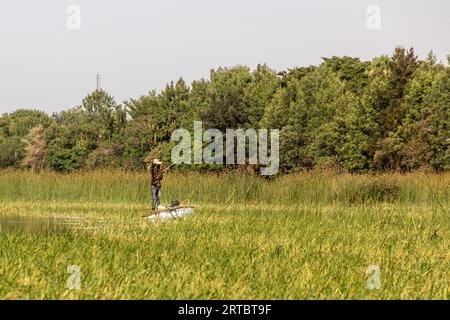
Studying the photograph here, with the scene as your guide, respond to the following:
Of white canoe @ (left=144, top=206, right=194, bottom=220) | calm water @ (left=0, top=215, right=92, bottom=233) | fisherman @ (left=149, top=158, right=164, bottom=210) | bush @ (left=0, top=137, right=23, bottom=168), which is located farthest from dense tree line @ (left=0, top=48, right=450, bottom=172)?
calm water @ (left=0, top=215, right=92, bottom=233)

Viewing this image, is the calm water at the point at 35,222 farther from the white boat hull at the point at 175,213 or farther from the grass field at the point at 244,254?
the white boat hull at the point at 175,213

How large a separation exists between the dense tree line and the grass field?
19.3 metres

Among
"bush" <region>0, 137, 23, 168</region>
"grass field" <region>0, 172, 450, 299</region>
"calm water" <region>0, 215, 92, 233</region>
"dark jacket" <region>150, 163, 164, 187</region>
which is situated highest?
"dark jacket" <region>150, 163, 164, 187</region>

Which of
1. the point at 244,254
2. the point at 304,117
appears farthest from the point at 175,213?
the point at 304,117

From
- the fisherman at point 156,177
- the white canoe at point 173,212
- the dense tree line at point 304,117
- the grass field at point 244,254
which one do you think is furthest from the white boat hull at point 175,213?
the dense tree line at point 304,117

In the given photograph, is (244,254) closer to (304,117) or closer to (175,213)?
(175,213)

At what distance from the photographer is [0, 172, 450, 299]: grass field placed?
7027 mm

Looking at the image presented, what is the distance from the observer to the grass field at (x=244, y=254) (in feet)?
23.1

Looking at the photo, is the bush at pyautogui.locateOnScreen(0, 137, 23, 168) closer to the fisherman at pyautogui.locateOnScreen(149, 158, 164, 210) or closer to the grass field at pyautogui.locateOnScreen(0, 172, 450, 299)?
the fisherman at pyautogui.locateOnScreen(149, 158, 164, 210)

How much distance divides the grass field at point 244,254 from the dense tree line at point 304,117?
Result: 19320mm

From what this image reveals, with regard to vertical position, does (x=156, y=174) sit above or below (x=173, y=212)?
above

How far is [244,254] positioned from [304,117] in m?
36.8

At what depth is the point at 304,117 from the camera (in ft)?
149
